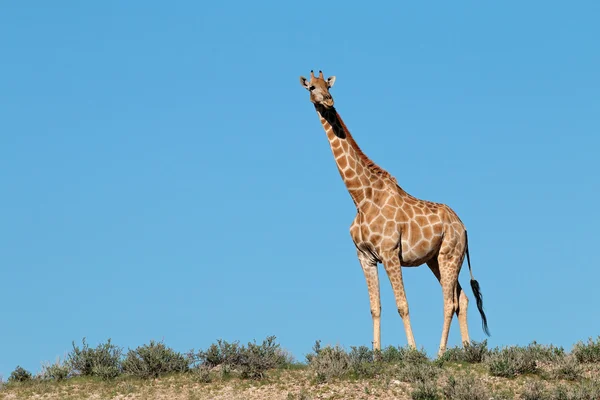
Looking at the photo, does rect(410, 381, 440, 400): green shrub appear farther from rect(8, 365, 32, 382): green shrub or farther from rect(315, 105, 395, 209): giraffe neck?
rect(8, 365, 32, 382): green shrub

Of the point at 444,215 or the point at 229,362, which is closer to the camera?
the point at 229,362

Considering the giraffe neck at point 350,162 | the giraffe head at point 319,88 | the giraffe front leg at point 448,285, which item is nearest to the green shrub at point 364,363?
the giraffe front leg at point 448,285

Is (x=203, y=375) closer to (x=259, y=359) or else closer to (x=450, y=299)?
(x=259, y=359)

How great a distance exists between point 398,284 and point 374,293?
0.62 metres

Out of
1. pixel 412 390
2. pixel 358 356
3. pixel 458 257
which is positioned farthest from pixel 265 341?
pixel 458 257

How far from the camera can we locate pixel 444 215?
69.8 feet

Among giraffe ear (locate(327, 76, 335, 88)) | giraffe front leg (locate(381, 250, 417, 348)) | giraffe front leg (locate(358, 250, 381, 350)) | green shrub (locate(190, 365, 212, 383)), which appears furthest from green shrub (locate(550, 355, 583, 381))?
giraffe ear (locate(327, 76, 335, 88))

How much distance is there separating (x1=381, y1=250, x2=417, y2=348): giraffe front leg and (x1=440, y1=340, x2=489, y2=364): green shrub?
925mm

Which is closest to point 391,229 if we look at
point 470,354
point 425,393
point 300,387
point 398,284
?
point 398,284

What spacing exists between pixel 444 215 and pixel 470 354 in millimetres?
3804

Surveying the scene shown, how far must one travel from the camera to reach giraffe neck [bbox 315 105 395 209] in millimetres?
20844

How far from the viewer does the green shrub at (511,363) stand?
17797 mm

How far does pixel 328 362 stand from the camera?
17859mm

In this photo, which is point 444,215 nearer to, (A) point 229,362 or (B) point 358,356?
(B) point 358,356
